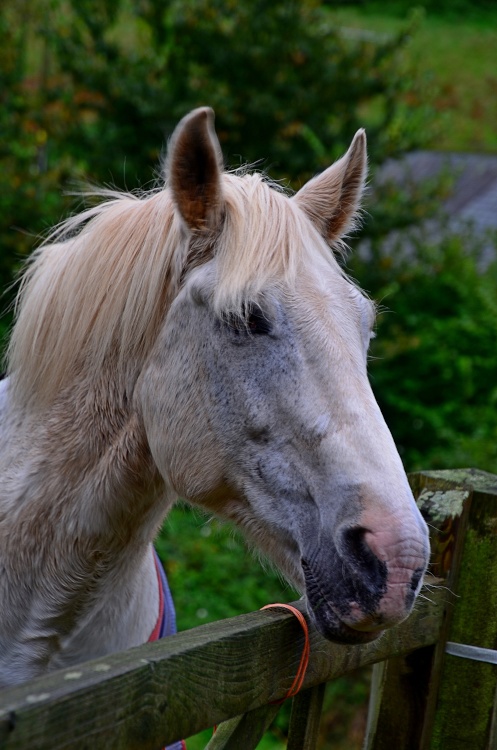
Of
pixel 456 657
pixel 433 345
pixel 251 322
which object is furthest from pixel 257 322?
pixel 433 345

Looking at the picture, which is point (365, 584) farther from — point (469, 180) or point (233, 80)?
point (469, 180)

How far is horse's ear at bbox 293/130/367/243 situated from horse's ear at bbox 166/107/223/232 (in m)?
0.38

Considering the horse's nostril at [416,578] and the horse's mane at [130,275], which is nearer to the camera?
the horse's nostril at [416,578]

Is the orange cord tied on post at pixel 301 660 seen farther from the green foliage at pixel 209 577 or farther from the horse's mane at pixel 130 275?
the green foliage at pixel 209 577

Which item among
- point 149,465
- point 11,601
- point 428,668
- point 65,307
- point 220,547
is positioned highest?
point 65,307

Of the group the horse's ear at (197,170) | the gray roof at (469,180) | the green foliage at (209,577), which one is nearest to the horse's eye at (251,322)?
the horse's ear at (197,170)

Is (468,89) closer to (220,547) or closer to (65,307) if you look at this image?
(220,547)

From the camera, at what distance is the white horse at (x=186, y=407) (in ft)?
5.93

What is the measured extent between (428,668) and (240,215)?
53.6 inches

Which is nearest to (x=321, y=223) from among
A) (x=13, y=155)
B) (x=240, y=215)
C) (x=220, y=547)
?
(x=240, y=215)

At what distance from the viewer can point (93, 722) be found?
1.18 m

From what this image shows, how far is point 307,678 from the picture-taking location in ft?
5.77

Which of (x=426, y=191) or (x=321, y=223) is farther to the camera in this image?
(x=426, y=191)

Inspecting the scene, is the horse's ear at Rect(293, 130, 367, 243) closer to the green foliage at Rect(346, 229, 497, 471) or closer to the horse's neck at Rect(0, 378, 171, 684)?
the horse's neck at Rect(0, 378, 171, 684)
